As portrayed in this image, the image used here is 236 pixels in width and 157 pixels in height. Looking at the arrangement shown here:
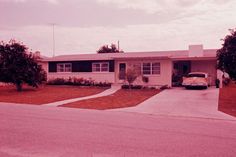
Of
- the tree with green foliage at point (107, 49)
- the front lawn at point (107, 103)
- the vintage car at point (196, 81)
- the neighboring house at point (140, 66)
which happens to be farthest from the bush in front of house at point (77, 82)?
the tree with green foliage at point (107, 49)

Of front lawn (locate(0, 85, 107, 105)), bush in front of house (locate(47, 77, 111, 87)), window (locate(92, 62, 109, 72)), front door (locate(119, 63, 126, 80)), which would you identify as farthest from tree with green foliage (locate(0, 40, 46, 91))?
front door (locate(119, 63, 126, 80))

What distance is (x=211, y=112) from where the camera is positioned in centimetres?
1435

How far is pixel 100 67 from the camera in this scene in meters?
31.9

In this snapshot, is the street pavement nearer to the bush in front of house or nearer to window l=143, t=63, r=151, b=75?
window l=143, t=63, r=151, b=75

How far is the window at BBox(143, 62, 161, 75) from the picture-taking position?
29.4 metres

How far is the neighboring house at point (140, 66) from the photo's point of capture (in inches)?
1144

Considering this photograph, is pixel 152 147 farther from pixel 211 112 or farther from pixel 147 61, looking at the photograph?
pixel 147 61

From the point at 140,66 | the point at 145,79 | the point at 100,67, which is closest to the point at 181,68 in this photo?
the point at 140,66

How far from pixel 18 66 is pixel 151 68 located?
12.8m

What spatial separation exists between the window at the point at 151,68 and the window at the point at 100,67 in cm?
424

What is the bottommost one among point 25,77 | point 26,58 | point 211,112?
point 211,112

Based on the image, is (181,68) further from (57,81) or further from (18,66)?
(18,66)

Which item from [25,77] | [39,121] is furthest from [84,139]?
[25,77]

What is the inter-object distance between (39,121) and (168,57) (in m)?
19.8
